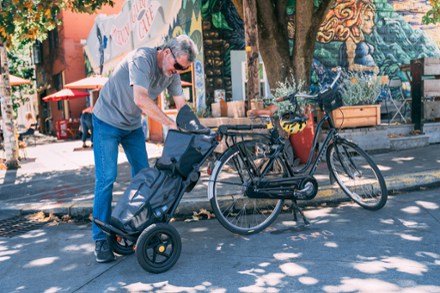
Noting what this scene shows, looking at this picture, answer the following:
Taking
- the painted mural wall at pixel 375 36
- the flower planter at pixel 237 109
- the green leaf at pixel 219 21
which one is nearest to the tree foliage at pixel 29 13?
the flower planter at pixel 237 109

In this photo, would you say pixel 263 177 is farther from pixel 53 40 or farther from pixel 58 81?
pixel 53 40

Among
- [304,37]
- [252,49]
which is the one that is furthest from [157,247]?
[304,37]

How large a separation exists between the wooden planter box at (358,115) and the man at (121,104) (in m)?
4.39

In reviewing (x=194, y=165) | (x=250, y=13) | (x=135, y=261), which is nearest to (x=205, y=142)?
(x=194, y=165)

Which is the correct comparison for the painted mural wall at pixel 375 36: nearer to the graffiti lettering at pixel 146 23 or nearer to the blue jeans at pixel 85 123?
the graffiti lettering at pixel 146 23

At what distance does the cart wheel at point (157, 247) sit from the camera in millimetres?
3281

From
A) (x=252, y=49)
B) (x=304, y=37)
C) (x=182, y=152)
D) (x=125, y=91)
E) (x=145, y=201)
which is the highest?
(x=304, y=37)

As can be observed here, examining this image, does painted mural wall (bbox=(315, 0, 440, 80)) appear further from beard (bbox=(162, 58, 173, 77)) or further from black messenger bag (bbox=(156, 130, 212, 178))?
black messenger bag (bbox=(156, 130, 212, 178))

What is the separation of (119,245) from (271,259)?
123 cm

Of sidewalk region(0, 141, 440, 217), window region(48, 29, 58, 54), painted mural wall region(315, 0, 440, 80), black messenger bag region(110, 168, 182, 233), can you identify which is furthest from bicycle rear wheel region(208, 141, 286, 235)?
window region(48, 29, 58, 54)

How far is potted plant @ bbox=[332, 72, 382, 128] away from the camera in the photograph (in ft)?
25.0

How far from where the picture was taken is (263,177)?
163 inches

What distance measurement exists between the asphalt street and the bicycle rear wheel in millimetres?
151

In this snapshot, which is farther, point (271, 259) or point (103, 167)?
point (103, 167)
